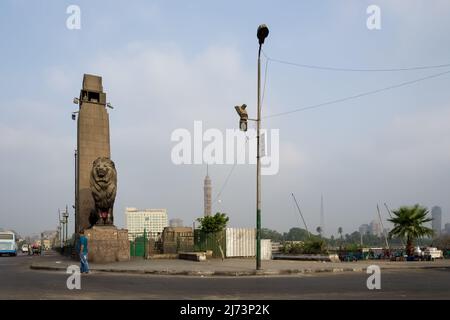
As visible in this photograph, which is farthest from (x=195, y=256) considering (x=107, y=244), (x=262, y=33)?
(x=262, y=33)

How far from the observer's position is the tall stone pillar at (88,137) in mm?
33906

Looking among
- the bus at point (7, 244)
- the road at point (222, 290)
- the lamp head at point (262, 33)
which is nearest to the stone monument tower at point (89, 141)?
the lamp head at point (262, 33)

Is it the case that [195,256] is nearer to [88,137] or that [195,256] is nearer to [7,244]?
[88,137]

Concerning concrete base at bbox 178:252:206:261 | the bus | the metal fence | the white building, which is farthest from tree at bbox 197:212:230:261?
the white building

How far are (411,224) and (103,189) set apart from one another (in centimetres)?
2285

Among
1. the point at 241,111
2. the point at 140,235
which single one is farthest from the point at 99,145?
the point at 241,111

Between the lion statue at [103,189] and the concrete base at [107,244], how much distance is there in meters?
0.74

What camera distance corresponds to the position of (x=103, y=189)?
81.7ft

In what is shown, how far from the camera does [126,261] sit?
81.9 ft

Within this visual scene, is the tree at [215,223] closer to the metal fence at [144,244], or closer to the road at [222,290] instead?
the metal fence at [144,244]

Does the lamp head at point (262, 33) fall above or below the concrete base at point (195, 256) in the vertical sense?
above

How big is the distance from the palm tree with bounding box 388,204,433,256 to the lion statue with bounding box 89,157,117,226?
21.2 m

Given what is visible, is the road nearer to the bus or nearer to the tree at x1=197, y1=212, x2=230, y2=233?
the tree at x1=197, y1=212, x2=230, y2=233

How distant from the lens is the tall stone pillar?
1335 inches
